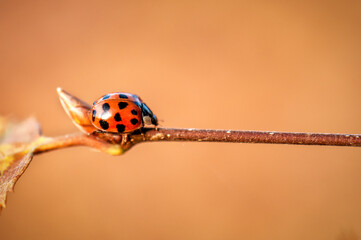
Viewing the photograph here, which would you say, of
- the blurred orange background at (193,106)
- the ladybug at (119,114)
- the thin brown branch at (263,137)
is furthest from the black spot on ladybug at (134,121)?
the blurred orange background at (193,106)

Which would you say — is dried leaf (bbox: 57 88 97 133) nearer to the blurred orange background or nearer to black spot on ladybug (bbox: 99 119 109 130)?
black spot on ladybug (bbox: 99 119 109 130)

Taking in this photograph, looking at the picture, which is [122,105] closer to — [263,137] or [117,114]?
[117,114]

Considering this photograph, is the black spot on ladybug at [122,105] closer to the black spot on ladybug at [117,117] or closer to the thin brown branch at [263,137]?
the black spot on ladybug at [117,117]

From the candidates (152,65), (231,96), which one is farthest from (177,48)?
(231,96)

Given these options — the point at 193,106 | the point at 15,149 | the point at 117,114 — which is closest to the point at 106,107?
the point at 117,114

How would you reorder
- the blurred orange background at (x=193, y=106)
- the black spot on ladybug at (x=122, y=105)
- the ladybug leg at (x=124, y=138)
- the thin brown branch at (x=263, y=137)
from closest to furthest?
the thin brown branch at (x=263, y=137), the ladybug leg at (x=124, y=138), the black spot on ladybug at (x=122, y=105), the blurred orange background at (x=193, y=106)

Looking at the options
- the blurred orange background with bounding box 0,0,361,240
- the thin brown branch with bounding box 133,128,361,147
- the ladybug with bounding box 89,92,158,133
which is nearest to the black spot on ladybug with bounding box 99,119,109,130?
the ladybug with bounding box 89,92,158,133

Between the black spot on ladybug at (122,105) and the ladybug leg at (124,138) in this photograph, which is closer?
the ladybug leg at (124,138)

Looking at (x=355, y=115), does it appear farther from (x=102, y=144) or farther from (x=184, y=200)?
(x=102, y=144)
